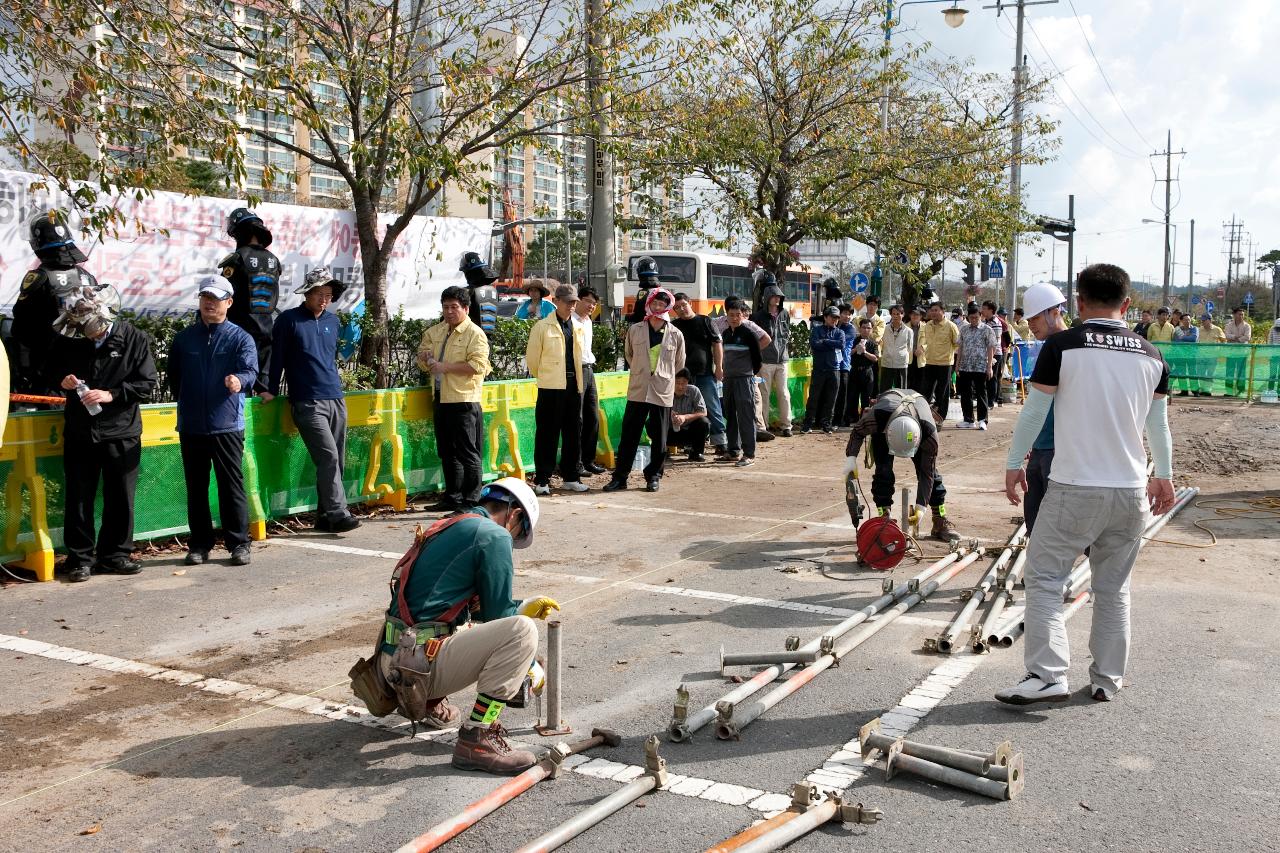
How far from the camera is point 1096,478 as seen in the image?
5281 millimetres

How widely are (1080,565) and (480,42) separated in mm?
7246

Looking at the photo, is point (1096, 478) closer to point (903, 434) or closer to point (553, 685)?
point (553, 685)

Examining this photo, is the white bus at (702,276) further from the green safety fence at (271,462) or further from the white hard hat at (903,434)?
the white hard hat at (903,434)

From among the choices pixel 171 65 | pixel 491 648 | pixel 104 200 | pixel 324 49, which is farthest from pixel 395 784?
pixel 104 200

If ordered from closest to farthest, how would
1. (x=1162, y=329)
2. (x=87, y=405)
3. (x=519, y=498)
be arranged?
1. (x=519, y=498)
2. (x=87, y=405)
3. (x=1162, y=329)

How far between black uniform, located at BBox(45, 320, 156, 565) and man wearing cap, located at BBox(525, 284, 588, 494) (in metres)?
4.05

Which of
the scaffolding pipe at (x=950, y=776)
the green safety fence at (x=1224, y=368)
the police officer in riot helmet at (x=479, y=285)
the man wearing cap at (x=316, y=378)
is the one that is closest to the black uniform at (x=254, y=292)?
the man wearing cap at (x=316, y=378)

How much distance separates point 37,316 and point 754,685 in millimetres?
6093

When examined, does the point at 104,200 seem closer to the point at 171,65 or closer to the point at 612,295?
the point at 171,65

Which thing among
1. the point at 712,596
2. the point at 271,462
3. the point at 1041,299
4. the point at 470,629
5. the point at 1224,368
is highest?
the point at 1041,299

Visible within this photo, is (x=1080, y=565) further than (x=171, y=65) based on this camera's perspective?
No

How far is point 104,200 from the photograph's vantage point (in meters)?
11.2

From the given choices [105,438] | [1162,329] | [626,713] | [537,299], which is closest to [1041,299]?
[626,713]

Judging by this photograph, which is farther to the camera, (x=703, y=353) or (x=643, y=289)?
(x=703, y=353)
